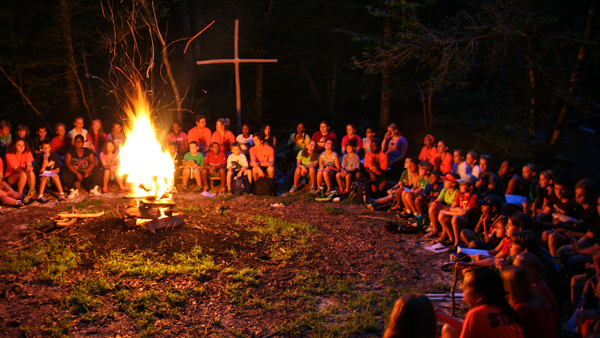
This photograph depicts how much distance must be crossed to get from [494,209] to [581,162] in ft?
23.0

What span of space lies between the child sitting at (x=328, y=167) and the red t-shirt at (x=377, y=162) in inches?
27.6

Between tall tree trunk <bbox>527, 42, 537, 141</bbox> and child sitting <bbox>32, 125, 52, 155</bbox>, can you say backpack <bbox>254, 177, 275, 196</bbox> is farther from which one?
tall tree trunk <bbox>527, 42, 537, 141</bbox>

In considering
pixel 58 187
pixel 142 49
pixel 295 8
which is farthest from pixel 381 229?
pixel 142 49

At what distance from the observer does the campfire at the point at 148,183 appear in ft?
20.9

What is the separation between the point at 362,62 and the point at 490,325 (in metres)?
7.24

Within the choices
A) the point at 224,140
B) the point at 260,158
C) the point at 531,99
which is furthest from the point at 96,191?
the point at 531,99

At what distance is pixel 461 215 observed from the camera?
591 centimetres

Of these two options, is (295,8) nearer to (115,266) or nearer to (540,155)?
(540,155)

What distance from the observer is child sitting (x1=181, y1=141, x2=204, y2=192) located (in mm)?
9641

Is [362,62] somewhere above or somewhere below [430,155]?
above

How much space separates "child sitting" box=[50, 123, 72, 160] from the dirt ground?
2289 mm

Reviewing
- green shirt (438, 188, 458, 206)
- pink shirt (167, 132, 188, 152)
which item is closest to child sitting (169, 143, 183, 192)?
pink shirt (167, 132, 188, 152)

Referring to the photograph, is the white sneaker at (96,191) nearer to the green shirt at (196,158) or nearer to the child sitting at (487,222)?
the green shirt at (196,158)

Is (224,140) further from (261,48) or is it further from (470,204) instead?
(470,204)
